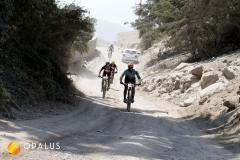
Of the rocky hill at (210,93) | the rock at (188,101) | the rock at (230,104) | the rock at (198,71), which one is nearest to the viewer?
the rocky hill at (210,93)

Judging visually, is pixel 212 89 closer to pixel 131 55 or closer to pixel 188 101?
pixel 188 101

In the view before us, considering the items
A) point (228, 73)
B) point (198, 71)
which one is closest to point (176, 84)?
point (198, 71)

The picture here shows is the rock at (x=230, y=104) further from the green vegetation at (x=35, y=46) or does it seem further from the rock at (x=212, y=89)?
the green vegetation at (x=35, y=46)

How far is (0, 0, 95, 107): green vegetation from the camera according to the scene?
11414 mm

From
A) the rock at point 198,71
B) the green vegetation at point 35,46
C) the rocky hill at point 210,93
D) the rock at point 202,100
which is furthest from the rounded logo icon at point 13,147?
the rock at point 198,71

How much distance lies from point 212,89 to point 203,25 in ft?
20.8

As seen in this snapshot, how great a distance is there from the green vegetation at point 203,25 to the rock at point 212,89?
Answer: 383cm

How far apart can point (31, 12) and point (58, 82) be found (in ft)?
10.5

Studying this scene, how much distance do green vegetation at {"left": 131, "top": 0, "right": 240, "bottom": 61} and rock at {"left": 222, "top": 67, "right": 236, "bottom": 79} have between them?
10.3ft

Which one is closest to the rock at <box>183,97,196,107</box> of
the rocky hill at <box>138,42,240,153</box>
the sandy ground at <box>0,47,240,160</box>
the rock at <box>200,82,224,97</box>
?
the rocky hill at <box>138,42,240,153</box>

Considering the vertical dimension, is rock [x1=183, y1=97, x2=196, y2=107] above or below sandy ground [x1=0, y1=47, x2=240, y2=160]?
above

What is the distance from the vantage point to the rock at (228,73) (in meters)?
15.6

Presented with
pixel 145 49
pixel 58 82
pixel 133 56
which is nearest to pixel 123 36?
pixel 145 49

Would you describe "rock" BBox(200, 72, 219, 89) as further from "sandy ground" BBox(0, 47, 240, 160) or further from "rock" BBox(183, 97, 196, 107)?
"sandy ground" BBox(0, 47, 240, 160)
